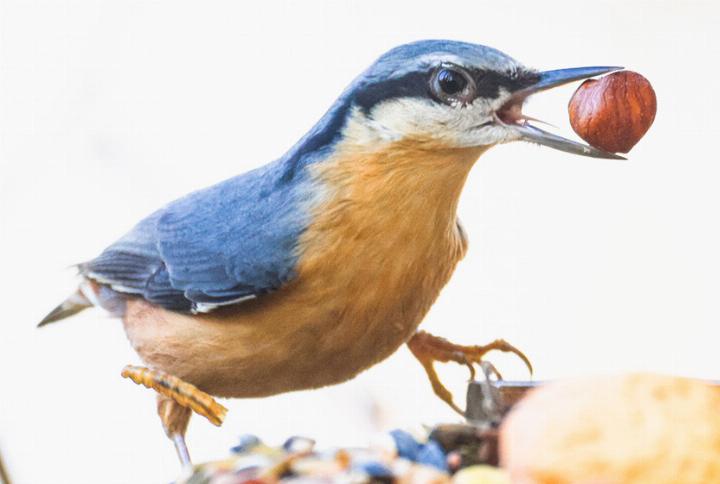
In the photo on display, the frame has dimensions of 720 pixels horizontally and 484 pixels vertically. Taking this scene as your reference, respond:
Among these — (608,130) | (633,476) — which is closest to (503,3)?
(608,130)

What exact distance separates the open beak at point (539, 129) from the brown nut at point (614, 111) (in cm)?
2

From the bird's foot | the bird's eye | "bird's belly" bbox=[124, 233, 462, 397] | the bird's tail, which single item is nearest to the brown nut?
the bird's eye

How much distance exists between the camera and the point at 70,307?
5.34 ft

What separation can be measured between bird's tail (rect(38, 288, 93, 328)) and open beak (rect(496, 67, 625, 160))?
0.69 m

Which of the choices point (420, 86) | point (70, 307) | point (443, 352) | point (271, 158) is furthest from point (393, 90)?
point (271, 158)

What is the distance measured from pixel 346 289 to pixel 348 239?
0.06 m

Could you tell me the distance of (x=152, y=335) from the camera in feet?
4.65

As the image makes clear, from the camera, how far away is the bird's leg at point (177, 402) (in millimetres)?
1291

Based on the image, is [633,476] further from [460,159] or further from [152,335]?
[152,335]

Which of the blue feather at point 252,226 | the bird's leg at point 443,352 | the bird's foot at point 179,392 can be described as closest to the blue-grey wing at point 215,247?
the blue feather at point 252,226

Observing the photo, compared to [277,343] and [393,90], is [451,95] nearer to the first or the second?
[393,90]

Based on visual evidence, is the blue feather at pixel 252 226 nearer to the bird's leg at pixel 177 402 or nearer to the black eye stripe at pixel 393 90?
the black eye stripe at pixel 393 90

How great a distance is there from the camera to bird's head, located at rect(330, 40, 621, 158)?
4.32 ft

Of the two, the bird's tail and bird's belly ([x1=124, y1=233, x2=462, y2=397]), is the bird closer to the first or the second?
bird's belly ([x1=124, y1=233, x2=462, y2=397])
